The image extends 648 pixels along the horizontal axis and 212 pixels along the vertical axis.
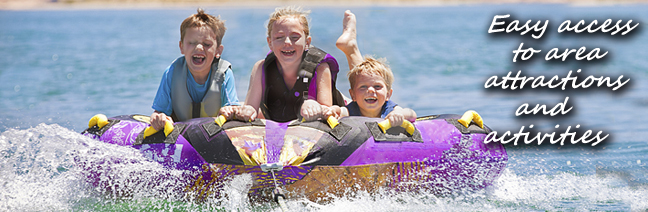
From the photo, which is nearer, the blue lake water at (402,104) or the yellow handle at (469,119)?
the blue lake water at (402,104)

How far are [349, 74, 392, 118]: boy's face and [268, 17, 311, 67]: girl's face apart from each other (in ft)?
1.62

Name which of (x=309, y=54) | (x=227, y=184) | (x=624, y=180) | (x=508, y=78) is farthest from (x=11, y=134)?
(x=624, y=180)

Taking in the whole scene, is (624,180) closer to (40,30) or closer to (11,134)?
(11,134)

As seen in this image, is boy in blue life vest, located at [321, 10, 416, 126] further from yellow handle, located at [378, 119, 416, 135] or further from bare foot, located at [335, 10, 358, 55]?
bare foot, located at [335, 10, 358, 55]

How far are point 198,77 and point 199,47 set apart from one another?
27 centimetres

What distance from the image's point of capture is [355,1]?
4288 cm

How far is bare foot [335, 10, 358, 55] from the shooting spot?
4969mm

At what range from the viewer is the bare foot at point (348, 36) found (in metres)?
4.97

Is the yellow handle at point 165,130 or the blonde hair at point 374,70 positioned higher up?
the blonde hair at point 374,70

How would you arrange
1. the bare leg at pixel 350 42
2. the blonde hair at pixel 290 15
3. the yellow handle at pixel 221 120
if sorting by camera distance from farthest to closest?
the bare leg at pixel 350 42
the blonde hair at pixel 290 15
the yellow handle at pixel 221 120

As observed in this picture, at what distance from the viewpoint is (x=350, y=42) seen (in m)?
4.98

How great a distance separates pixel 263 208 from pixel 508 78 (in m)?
2.20

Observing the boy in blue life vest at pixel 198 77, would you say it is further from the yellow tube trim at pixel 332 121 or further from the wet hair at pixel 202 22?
the yellow tube trim at pixel 332 121

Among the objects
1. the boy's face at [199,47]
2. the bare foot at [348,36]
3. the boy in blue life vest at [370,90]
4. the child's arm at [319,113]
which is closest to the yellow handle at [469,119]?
the boy in blue life vest at [370,90]
